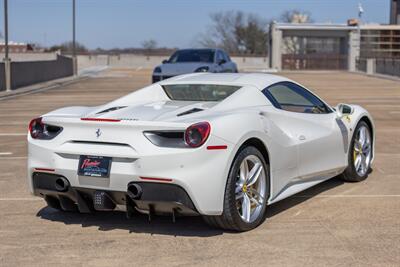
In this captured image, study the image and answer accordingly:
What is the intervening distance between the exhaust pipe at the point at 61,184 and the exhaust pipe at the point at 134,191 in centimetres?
58

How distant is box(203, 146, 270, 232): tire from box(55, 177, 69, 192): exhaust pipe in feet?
3.83

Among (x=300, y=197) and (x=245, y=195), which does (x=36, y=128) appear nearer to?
(x=245, y=195)

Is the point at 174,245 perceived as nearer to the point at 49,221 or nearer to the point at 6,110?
the point at 49,221

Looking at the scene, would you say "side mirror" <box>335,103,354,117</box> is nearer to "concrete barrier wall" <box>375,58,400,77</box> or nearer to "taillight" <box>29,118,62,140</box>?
"taillight" <box>29,118,62,140</box>

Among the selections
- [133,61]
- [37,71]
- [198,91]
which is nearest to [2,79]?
[37,71]

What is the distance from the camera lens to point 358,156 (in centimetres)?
752

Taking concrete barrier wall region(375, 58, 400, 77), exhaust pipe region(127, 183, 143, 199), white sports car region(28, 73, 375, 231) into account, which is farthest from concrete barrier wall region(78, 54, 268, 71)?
exhaust pipe region(127, 183, 143, 199)

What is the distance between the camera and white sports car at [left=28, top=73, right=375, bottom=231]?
16.4 feet

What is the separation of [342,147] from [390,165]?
6.29 ft

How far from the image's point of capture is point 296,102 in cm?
720

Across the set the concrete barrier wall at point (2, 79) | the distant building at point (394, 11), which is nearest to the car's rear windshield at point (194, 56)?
the concrete barrier wall at point (2, 79)

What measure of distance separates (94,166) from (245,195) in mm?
1295

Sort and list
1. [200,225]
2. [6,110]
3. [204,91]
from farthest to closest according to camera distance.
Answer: [6,110] → [204,91] → [200,225]

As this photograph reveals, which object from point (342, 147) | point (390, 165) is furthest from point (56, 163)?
point (390, 165)
